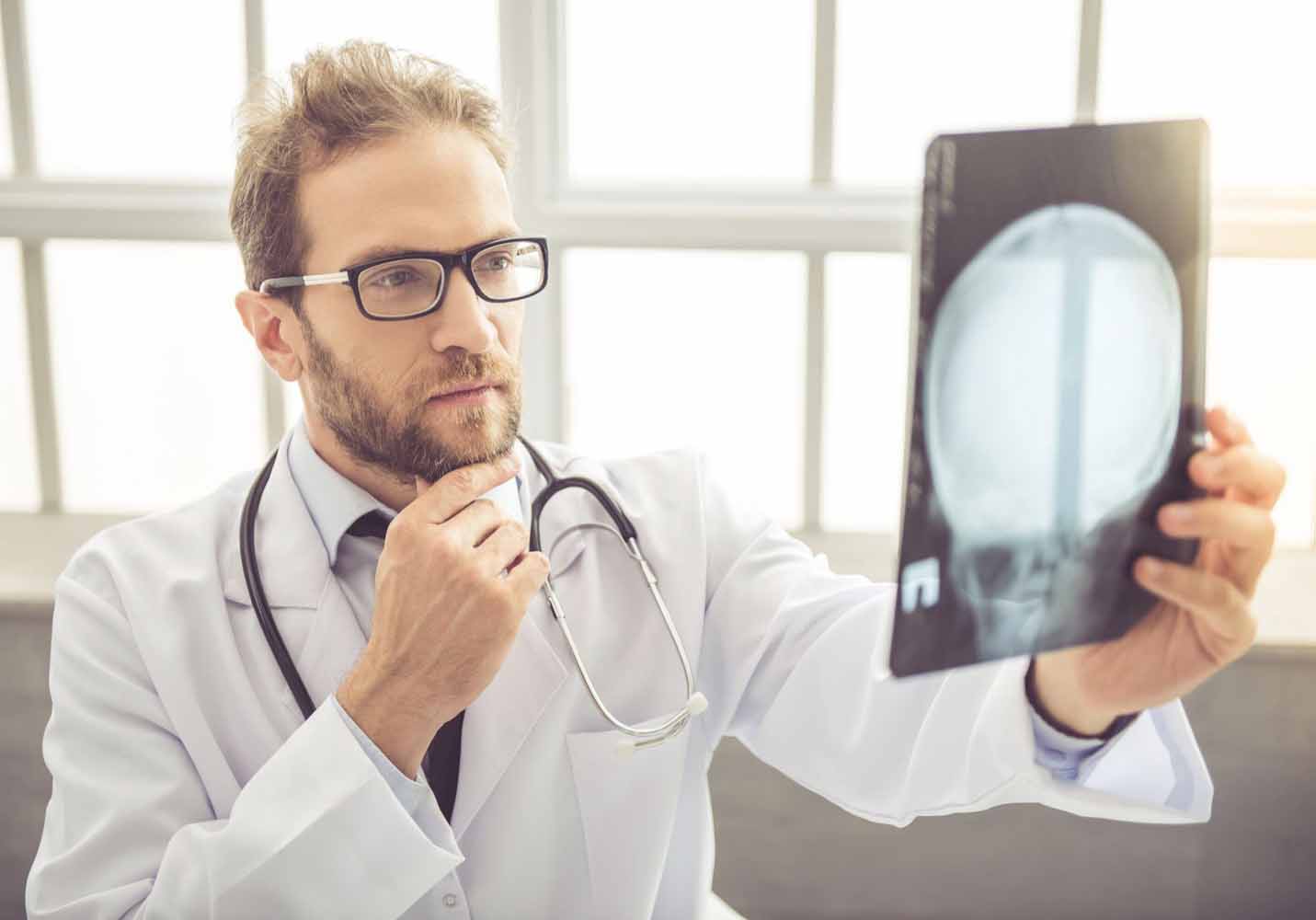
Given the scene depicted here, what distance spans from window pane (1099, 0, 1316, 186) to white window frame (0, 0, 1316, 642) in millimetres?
79

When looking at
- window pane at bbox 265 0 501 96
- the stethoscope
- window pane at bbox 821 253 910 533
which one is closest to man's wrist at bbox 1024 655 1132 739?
the stethoscope

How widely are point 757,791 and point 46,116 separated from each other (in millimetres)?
1744

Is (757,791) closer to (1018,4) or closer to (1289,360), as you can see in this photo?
(1289,360)

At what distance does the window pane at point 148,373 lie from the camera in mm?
2051

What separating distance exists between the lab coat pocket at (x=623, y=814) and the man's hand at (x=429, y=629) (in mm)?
206

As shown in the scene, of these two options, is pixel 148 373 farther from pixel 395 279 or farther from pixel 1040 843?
pixel 1040 843

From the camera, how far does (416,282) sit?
109 cm

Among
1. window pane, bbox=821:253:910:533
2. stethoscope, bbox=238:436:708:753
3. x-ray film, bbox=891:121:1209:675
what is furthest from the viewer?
window pane, bbox=821:253:910:533

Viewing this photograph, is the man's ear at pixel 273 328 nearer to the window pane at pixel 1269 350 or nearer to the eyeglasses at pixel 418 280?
the eyeglasses at pixel 418 280

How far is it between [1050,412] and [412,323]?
63 cm

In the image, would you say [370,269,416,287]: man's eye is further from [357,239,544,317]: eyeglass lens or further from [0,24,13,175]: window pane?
[0,24,13,175]: window pane

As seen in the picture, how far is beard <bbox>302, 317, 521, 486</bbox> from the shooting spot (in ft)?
3.53

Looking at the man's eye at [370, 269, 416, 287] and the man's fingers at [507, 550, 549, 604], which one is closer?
the man's fingers at [507, 550, 549, 604]

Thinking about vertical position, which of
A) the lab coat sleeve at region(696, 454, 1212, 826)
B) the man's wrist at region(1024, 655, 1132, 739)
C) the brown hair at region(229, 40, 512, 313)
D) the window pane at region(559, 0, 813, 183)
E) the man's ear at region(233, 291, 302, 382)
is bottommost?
the lab coat sleeve at region(696, 454, 1212, 826)
